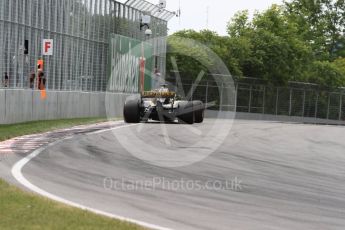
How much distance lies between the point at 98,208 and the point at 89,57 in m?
27.9

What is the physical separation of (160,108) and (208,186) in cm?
1429

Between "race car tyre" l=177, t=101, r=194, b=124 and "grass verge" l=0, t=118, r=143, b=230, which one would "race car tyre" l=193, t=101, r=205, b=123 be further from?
"grass verge" l=0, t=118, r=143, b=230

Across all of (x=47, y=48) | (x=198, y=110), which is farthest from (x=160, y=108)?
(x=47, y=48)

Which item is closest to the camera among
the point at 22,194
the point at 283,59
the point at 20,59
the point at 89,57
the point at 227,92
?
the point at 22,194

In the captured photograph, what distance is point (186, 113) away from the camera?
25125mm

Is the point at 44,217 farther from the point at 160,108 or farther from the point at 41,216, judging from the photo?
the point at 160,108

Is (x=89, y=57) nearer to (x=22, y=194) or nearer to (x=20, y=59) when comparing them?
(x=20, y=59)

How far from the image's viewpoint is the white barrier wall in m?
23.5

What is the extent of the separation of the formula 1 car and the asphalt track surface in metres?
6.78

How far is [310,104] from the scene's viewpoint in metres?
55.5

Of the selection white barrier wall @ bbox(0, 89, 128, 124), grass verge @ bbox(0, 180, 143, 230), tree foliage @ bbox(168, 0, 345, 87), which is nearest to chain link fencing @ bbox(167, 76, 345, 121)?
tree foliage @ bbox(168, 0, 345, 87)

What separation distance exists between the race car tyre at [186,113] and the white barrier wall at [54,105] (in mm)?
5229

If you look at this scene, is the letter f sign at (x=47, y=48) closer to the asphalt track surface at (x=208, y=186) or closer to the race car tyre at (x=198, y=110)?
the race car tyre at (x=198, y=110)

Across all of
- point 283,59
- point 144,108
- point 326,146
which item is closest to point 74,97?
point 144,108
